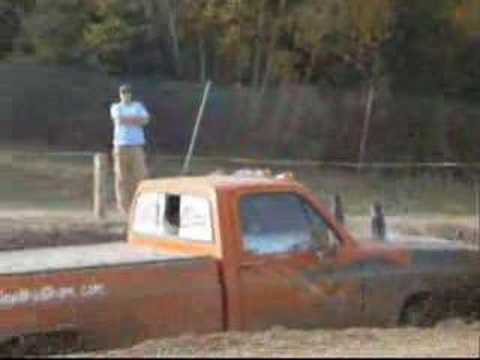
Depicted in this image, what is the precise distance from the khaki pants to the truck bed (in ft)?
26.5

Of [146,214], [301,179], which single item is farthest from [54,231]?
[301,179]

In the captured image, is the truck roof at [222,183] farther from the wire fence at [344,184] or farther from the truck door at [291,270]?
the wire fence at [344,184]

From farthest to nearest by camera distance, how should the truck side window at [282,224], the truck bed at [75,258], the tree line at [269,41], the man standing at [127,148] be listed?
the tree line at [269,41] → the man standing at [127,148] → the truck side window at [282,224] → the truck bed at [75,258]

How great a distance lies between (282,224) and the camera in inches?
409

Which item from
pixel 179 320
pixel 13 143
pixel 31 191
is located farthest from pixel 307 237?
pixel 13 143

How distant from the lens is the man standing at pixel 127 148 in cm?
1917

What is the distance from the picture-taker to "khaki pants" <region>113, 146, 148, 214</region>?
63.4 feet

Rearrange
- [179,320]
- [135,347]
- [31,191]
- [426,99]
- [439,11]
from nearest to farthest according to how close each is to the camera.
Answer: [135,347] < [179,320] < [31,191] < [426,99] < [439,11]

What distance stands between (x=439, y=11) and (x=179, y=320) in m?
24.3

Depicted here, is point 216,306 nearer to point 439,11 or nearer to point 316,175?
point 316,175

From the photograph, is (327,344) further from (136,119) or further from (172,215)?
(136,119)

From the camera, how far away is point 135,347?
920 cm

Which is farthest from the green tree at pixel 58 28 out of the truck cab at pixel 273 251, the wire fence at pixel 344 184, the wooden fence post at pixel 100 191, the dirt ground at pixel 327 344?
the dirt ground at pixel 327 344

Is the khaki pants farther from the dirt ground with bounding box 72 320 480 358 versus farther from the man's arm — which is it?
the dirt ground with bounding box 72 320 480 358
